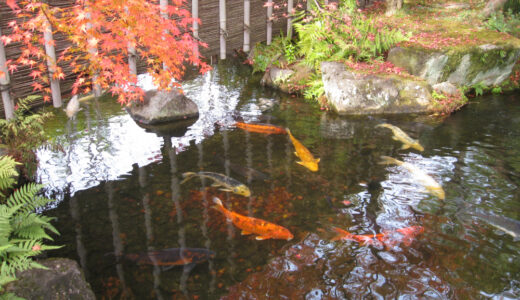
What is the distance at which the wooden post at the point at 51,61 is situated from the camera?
6.13m

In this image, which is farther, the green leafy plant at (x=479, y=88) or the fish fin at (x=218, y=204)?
the green leafy plant at (x=479, y=88)

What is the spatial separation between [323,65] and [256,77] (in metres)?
3.05

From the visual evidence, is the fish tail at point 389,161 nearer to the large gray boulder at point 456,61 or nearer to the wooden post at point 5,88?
the large gray boulder at point 456,61

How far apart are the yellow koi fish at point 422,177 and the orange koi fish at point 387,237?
1.04m

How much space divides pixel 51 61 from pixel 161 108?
2.65 meters

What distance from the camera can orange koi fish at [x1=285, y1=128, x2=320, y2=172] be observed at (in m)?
6.54

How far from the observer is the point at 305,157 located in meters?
6.77

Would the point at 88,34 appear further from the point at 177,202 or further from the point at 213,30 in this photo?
the point at 213,30

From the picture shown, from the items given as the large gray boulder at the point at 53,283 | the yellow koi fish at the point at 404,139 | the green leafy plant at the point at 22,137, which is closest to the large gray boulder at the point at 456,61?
the yellow koi fish at the point at 404,139

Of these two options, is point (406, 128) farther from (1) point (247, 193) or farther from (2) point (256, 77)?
(2) point (256, 77)

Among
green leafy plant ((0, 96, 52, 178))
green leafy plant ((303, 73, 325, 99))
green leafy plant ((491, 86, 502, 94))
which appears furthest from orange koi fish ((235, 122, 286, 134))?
green leafy plant ((491, 86, 502, 94))

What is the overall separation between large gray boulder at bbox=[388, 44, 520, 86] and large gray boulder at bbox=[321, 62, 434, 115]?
743 millimetres

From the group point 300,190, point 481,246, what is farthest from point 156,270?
point 481,246

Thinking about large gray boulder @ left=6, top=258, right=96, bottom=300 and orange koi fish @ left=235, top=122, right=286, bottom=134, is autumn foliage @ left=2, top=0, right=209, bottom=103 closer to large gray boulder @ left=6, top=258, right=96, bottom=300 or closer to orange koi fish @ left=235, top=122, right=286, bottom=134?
orange koi fish @ left=235, top=122, right=286, bottom=134
